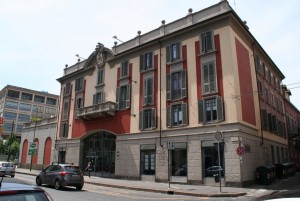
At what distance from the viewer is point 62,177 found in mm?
16562

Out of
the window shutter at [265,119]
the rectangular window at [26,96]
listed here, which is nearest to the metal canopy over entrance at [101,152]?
the window shutter at [265,119]

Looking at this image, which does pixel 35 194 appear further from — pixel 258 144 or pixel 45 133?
pixel 45 133

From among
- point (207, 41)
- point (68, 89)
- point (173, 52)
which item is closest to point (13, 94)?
point (68, 89)

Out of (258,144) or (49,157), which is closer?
(258,144)

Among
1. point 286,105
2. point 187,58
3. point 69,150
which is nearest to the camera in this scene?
point 187,58

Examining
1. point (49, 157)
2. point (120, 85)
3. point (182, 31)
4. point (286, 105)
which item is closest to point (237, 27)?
point (182, 31)

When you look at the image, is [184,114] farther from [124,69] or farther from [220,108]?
[124,69]

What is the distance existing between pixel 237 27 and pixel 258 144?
10.6 metres

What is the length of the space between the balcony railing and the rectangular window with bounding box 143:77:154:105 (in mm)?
4281

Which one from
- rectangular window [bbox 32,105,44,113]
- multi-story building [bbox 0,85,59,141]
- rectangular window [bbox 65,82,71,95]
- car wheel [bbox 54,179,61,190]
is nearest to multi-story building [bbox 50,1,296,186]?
rectangular window [bbox 65,82,71,95]

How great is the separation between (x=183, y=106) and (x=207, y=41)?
5997mm

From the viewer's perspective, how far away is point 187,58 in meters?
24.6

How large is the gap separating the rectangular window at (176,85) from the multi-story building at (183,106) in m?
0.09

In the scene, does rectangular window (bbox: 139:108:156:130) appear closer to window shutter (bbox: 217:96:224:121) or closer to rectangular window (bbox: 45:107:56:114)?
window shutter (bbox: 217:96:224:121)
